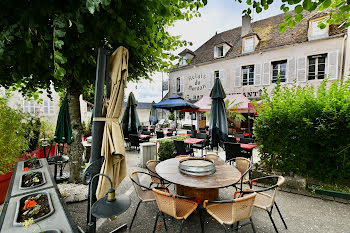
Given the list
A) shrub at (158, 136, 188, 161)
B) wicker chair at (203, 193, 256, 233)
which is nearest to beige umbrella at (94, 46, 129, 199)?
wicker chair at (203, 193, 256, 233)

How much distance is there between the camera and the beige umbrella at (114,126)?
2.14 metres

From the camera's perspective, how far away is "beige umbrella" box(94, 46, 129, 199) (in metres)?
2.14

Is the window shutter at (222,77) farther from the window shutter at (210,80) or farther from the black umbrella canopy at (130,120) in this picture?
the black umbrella canopy at (130,120)

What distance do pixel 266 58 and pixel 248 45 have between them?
207cm

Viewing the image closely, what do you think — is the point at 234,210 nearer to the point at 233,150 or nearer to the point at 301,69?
the point at 233,150

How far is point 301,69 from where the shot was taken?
1198 centimetres

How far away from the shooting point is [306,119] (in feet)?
12.6

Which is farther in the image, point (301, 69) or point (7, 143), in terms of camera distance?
point (301, 69)

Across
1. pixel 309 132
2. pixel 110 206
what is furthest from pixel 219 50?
pixel 110 206

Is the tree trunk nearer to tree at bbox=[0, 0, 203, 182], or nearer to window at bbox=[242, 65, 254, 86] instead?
tree at bbox=[0, 0, 203, 182]

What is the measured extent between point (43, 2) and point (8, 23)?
597 millimetres

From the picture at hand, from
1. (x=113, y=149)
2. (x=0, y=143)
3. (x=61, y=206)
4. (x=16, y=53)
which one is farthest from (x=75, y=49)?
(x=0, y=143)

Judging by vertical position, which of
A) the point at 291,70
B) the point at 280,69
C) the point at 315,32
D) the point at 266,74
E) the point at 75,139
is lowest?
the point at 75,139

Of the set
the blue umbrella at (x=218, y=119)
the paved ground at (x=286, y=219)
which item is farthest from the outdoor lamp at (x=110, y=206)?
the blue umbrella at (x=218, y=119)
